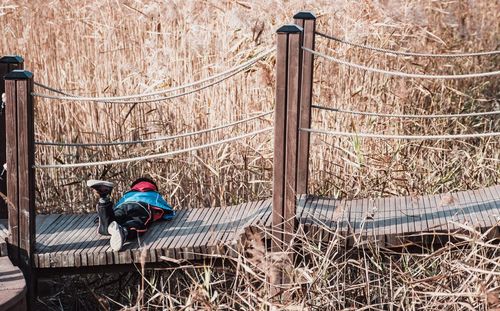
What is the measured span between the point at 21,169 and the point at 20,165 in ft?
0.06

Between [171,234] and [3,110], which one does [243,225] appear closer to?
[171,234]

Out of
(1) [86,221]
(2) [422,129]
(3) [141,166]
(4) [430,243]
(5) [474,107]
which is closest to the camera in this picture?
(4) [430,243]

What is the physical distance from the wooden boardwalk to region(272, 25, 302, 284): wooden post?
0.08m

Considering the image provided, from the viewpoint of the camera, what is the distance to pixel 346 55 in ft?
19.7

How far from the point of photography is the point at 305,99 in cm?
495

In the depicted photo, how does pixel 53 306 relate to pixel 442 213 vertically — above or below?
below

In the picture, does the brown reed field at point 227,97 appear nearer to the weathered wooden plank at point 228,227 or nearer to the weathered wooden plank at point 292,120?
the weathered wooden plank at point 228,227

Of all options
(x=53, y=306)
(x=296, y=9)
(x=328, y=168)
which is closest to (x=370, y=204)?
(x=328, y=168)

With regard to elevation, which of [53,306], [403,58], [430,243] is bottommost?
[53,306]

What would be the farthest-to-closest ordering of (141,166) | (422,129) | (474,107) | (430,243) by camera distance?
1. (474,107)
2. (422,129)
3. (141,166)
4. (430,243)

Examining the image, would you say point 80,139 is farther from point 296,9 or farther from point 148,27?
point 296,9

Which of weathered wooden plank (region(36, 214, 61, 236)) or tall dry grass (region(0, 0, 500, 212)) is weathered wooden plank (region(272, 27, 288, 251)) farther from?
weathered wooden plank (region(36, 214, 61, 236))

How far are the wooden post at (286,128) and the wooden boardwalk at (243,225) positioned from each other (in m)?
0.08

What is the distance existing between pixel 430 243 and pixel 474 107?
2.26 metres
